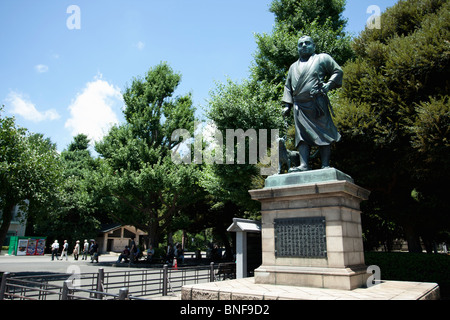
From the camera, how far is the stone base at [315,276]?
6570 mm

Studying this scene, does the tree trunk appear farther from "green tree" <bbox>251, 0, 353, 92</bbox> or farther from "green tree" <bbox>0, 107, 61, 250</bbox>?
"green tree" <bbox>0, 107, 61, 250</bbox>

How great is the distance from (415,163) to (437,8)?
26.0 feet

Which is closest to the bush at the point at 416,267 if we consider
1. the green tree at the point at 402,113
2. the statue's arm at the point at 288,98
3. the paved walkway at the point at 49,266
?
the green tree at the point at 402,113

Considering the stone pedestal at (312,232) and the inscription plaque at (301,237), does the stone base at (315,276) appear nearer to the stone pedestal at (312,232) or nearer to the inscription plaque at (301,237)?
the stone pedestal at (312,232)

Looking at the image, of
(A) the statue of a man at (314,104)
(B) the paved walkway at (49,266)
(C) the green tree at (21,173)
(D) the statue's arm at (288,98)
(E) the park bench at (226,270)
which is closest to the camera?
(A) the statue of a man at (314,104)

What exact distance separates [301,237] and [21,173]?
16349 mm

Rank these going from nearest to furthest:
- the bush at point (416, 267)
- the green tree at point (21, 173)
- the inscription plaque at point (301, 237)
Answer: the inscription plaque at point (301, 237) → the bush at point (416, 267) → the green tree at point (21, 173)

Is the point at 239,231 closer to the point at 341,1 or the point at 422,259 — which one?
the point at 422,259

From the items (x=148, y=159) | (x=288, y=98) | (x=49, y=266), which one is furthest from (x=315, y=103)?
(x=49, y=266)

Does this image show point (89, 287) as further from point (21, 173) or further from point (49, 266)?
point (49, 266)

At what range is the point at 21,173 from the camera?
17.5m
